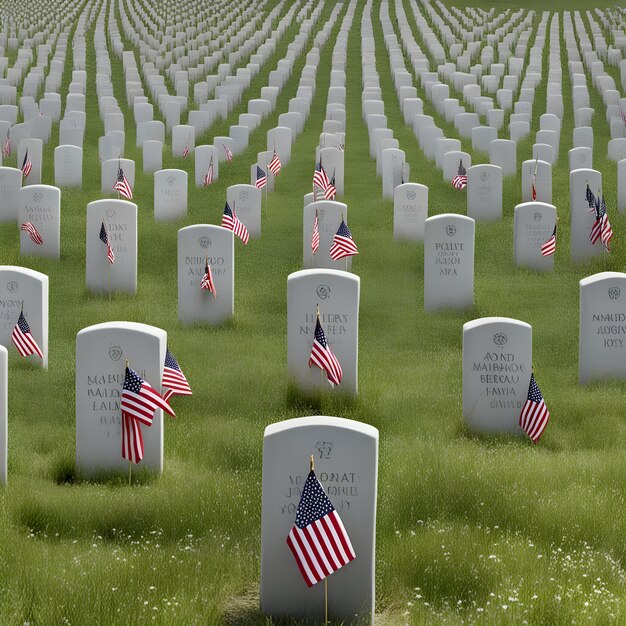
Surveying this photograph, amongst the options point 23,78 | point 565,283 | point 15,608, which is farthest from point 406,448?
point 23,78

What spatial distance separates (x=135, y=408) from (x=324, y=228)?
25.1 feet

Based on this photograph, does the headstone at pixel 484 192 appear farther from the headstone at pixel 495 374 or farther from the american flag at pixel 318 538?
the american flag at pixel 318 538

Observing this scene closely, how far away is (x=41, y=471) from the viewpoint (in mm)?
9867

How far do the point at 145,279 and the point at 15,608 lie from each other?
9.28 m

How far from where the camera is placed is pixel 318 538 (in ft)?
24.2

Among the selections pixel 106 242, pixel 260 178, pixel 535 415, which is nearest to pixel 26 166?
pixel 260 178

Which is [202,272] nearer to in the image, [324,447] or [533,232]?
[533,232]

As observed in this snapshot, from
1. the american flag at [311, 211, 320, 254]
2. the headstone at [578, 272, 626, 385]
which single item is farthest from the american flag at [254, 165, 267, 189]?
the headstone at [578, 272, 626, 385]

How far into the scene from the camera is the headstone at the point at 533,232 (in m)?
16.6

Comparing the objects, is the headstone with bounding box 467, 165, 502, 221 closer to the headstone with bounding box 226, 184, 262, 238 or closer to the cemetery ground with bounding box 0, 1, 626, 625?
the cemetery ground with bounding box 0, 1, 626, 625

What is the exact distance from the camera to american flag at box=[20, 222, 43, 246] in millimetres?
16906

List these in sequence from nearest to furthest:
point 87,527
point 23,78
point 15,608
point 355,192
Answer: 1. point 15,608
2. point 87,527
3. point 355,192
4. point 23,78

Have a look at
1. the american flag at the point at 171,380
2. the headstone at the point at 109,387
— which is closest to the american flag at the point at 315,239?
the american flag at the point at 171,380

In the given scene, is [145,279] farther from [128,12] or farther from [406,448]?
[128,12]
